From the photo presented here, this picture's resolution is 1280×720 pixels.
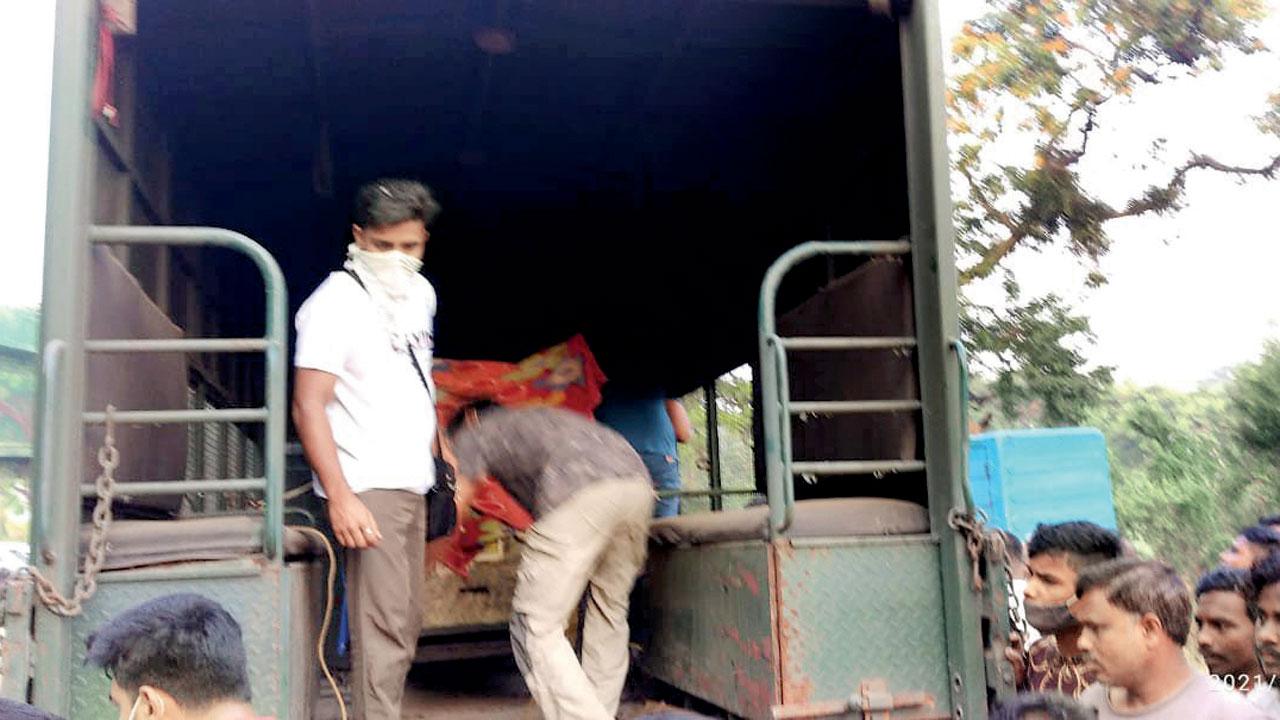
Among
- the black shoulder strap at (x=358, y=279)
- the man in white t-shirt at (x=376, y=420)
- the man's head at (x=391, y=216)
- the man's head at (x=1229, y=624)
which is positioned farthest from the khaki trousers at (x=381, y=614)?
the man's head at (x=1229, y=624)

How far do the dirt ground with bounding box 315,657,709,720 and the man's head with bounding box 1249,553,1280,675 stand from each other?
5.04 feet

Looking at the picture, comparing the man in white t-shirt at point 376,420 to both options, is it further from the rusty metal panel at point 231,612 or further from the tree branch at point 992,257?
the tree branch at point 992,257

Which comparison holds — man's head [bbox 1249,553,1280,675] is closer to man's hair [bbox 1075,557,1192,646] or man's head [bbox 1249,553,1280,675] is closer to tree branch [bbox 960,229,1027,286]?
man's hair [bbox 1075,557,1192,646]

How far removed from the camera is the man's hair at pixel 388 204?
10.1 ft

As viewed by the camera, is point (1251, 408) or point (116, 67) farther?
point (1251, 408)

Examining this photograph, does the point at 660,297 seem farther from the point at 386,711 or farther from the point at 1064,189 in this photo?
the point at 1064,189

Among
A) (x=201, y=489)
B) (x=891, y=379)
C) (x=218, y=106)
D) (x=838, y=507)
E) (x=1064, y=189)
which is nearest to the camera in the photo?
(x=201, y=489)

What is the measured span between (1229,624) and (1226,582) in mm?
114

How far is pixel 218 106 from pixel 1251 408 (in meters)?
11.0

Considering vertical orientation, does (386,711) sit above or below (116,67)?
below

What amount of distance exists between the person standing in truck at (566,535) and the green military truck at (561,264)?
303 mm

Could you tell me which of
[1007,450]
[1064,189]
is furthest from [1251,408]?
[1064,189]

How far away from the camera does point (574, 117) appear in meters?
4.86

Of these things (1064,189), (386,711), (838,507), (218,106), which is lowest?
(386,711)
